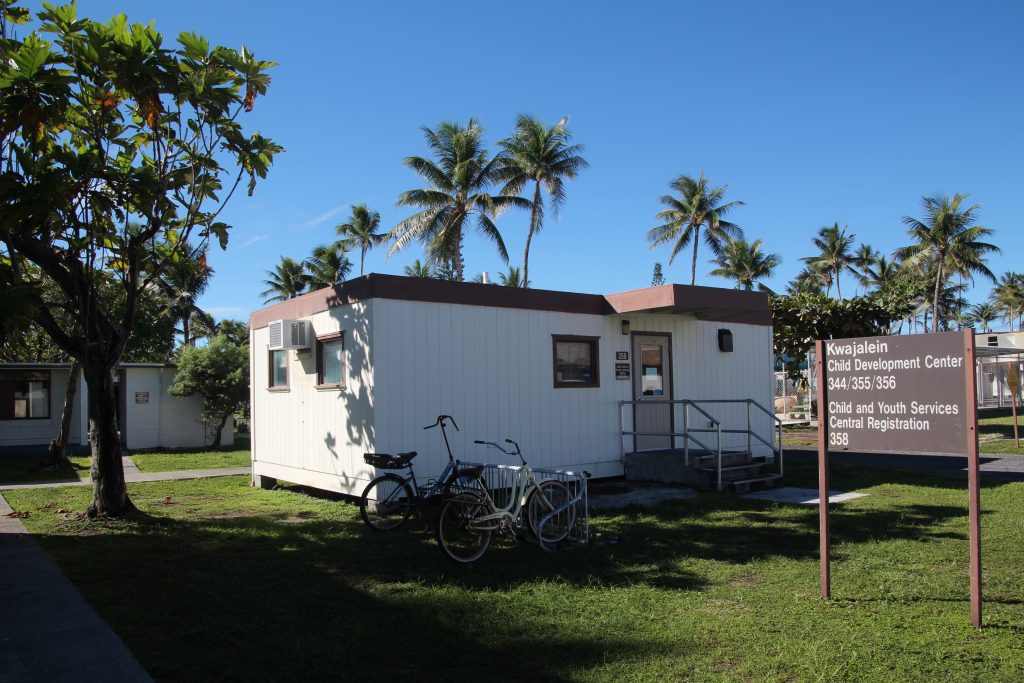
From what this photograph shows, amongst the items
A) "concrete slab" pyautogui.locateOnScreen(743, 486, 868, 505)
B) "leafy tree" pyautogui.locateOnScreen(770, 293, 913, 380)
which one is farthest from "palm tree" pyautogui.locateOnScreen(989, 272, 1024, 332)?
"concrete slab" pyautogui.locateOnScreen(743, 486, 868, 505)

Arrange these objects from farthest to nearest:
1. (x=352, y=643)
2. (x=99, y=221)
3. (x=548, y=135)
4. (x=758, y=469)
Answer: (x=548, y=135) → (x=758, y=469) → (x=99, y=221) → (x=352, y=643)

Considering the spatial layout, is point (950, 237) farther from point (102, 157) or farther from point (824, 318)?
point (102, 157)

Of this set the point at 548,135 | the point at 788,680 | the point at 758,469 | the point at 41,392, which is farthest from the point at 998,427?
the point at 41,392

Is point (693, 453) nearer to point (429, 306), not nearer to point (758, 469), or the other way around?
point (758, 469)

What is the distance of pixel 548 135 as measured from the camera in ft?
111

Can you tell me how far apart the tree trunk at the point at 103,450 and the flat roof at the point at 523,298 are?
305 cm

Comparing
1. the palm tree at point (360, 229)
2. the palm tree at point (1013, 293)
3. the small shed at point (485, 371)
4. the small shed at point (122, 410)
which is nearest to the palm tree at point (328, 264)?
the palm tree at point (360, 229)

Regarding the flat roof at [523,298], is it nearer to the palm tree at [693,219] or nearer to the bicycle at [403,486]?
the bicycle at [403,486]

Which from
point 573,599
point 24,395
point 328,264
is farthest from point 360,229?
point 573,599

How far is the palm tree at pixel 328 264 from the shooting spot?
139 feet

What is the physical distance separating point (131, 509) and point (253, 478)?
13.7 feet

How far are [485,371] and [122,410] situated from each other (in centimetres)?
1628

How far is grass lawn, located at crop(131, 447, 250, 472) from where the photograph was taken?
16.6 meters

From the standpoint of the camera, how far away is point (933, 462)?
15359 mm
